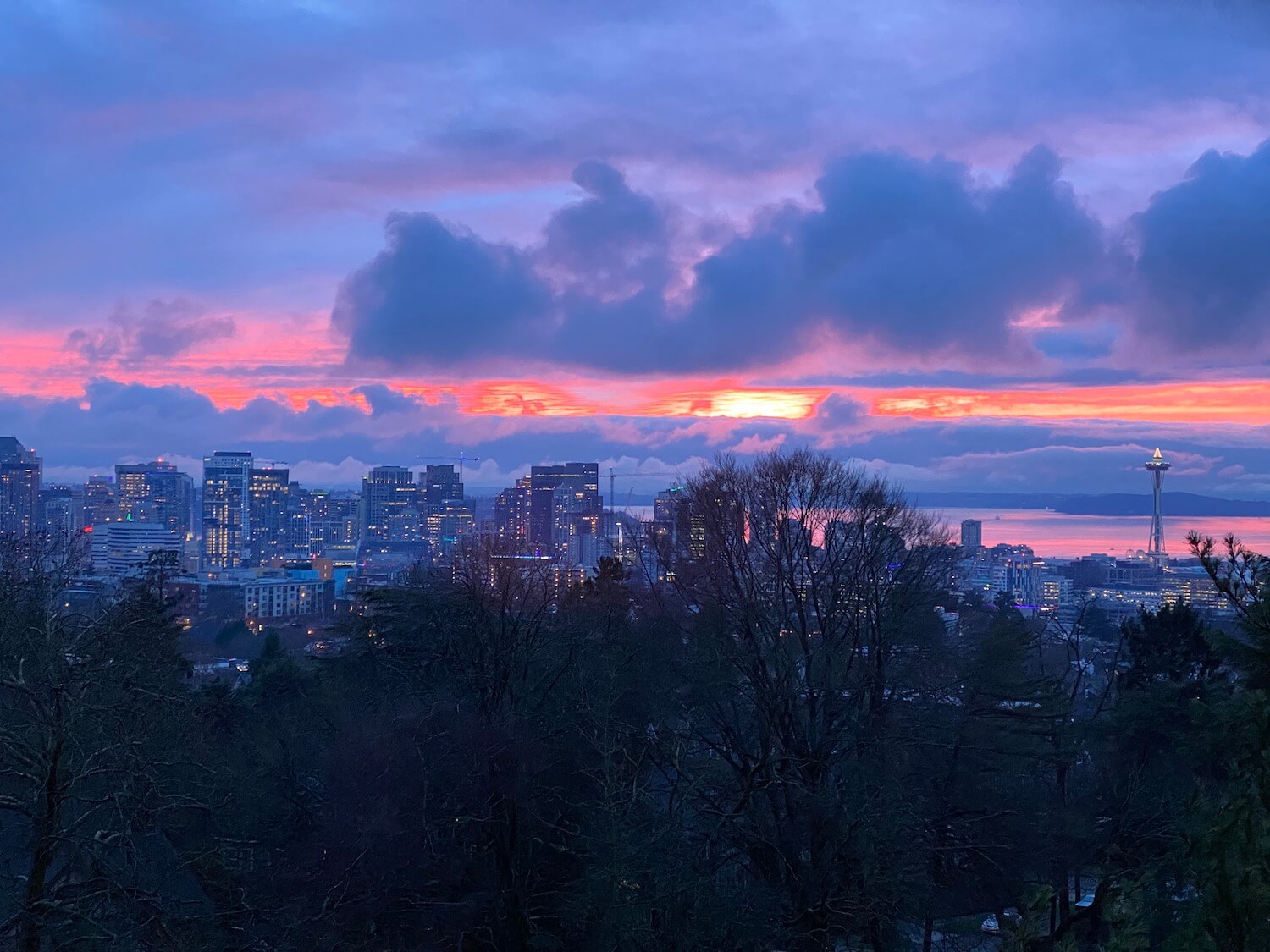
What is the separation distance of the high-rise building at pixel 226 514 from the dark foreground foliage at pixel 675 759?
9537cm

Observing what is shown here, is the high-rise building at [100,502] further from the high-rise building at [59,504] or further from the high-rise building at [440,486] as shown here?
the high-rise building at [440,486]

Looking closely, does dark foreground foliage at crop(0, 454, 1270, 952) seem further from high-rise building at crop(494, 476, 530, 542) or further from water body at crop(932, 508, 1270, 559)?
high-rise building at crop(494, 476, 530, 542)

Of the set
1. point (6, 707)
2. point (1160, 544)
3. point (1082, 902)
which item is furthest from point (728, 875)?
point (1160, 544)

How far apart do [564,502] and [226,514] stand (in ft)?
184

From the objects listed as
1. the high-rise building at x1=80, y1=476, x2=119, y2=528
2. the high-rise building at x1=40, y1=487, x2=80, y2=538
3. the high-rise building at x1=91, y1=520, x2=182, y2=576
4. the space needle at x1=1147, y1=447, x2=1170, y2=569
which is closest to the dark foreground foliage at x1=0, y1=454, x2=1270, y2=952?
the space needle at x1=1147, y1=447, x2=1170, y2=569

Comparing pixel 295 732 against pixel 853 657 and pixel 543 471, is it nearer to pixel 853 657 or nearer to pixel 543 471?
pixel 853 657

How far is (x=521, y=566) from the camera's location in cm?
1680

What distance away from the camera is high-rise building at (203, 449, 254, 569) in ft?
362

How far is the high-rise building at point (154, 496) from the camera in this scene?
11525 centimetres

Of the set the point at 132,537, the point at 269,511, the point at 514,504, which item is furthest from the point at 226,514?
the point at 514,504

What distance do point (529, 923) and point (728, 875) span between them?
2441 mm

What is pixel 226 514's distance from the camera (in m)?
118

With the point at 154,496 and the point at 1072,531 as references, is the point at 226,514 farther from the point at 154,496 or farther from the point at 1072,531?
the point at 1072,531

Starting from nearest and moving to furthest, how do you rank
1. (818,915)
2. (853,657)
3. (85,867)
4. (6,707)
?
(85,867), (6,707), (818,915), (853,657)
